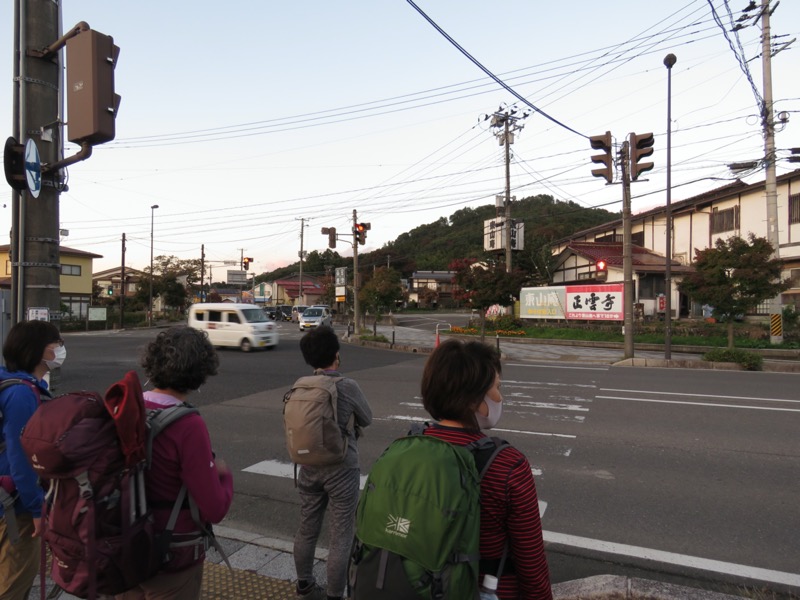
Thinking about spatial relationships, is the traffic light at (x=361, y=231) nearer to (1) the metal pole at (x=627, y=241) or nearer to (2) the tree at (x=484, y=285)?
(2) the tree at (x=484, y=285)

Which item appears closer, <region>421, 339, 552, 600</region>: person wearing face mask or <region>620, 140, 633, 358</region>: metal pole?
<region>421, 339, 552, 600</region>: person wearing face mask

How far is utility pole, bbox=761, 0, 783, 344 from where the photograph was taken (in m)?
19.9

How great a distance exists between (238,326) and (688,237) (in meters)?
27.3

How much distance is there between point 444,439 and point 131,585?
1203mm

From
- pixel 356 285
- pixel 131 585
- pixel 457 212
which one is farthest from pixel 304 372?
pixel 457 212

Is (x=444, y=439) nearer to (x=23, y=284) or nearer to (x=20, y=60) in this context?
(x=23, y=284)

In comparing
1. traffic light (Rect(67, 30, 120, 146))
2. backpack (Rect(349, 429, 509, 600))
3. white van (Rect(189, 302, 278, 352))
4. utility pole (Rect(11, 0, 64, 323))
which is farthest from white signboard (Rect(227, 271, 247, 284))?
backpack (Rect(349, 429, 509, 600))

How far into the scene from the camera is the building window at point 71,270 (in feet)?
136

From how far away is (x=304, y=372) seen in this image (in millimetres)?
13820

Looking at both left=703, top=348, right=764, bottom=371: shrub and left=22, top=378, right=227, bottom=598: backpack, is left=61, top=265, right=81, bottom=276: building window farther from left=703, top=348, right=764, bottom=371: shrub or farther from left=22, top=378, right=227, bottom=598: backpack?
left=22, top=378, right=227, bottom=598: backpack

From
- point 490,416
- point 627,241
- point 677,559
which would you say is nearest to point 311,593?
point 490,416

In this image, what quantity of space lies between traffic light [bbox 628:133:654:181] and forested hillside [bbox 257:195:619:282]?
1545 cm

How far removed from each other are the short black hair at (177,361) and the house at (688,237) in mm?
26599

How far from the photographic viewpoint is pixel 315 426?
2783mm
